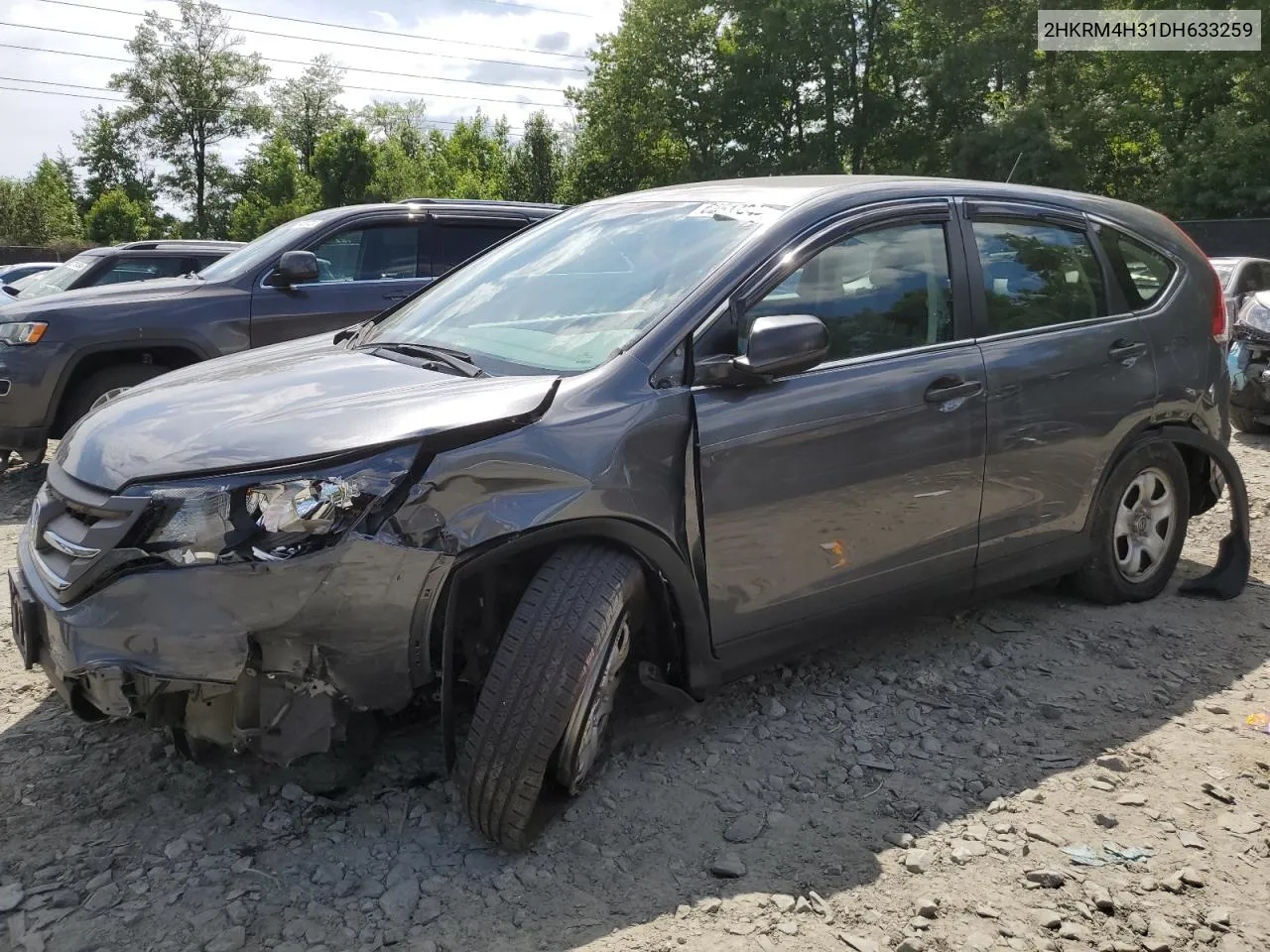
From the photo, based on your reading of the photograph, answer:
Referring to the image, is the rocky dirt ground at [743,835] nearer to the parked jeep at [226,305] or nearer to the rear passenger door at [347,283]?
the parked jeep at [226,305]

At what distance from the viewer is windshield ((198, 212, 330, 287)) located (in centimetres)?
722

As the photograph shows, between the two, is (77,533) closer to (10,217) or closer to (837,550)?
(837,550)

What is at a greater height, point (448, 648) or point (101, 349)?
point (101, 349)

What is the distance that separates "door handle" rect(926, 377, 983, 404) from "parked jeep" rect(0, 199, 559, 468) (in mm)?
3745

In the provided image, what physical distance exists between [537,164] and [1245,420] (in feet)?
131

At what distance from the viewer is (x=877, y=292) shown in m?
3.52

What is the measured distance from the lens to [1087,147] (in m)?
32.7

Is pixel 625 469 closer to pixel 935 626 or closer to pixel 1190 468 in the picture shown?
pixel 935 626

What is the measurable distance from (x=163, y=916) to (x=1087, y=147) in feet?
116

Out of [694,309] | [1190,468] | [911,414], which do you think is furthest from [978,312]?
[1190,468]

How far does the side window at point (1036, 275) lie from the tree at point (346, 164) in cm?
4200

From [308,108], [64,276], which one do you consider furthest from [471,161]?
[64,276]

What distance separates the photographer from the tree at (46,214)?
46.6 metres

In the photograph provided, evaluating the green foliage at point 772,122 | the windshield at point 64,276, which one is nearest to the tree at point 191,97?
the green foliage at point 772,122
